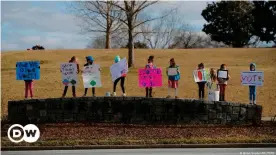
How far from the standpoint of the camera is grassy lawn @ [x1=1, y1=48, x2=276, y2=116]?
23797mm

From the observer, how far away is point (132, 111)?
1750 cm

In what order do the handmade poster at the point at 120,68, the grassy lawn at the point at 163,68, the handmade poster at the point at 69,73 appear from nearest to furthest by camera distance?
1. the handmade poster at the point at 120,68
2. the handmade poster at the point at 69,73
3. the grassy lawn at the point at 163,68

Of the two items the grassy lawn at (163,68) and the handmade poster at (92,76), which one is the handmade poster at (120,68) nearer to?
the handmade poster at (92,76)

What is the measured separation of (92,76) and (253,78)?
5.69 m

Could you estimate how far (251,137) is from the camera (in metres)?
15.5

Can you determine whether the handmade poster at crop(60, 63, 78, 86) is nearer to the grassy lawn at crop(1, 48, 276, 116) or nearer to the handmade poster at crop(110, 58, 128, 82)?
the handmade poster at crop(110, 58, 128, 82)

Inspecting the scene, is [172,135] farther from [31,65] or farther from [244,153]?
[31,65]

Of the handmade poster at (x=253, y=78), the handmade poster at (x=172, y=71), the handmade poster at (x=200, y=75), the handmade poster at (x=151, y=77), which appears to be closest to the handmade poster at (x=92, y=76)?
the handmade poster at (x=151, y=77)

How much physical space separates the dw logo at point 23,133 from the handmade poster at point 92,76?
8.66ft

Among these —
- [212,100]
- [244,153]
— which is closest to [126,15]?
[212,100]

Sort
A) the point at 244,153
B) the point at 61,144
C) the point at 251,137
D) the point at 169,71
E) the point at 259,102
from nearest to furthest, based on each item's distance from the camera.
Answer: the point at 244,153, the point at 61,144, the point at 251,137, the point at 169,71, the point at 259,102

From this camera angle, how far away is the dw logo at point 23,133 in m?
15.1

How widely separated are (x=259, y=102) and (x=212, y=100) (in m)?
4.64

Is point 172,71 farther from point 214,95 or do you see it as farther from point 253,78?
point 253,78
